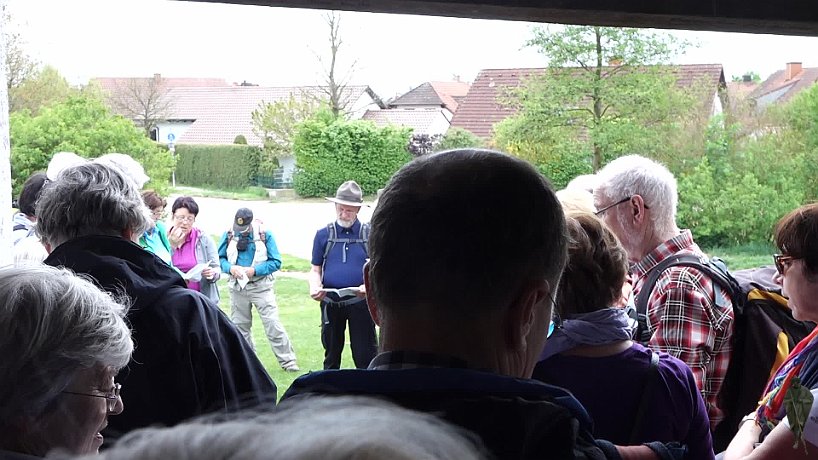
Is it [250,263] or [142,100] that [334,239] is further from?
[142,100]

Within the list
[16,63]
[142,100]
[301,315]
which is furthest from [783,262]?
[142,100]

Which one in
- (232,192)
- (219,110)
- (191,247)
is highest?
(219,110)

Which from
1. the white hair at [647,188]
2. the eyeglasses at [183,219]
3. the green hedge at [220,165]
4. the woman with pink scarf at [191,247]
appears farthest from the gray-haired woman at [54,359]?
the green hedge at [220,165]

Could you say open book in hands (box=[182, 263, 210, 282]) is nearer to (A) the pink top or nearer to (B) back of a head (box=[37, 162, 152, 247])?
(A) the pink top

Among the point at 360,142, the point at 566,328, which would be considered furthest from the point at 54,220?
the point at 360,142

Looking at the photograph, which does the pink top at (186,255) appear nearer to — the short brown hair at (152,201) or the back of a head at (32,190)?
the short brown hair at (152,201)

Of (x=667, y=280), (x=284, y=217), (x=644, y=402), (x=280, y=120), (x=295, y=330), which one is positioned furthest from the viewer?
(x=280, y=120)

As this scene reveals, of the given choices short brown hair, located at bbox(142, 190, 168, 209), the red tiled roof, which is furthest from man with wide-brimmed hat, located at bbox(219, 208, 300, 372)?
the red tiled roof

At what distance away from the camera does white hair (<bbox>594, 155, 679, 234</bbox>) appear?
308 centimetres

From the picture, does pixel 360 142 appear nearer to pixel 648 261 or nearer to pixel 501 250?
pixel 648 261

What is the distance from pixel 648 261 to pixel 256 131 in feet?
44.7

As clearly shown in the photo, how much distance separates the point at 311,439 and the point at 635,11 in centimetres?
289

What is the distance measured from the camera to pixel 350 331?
7.30 meters

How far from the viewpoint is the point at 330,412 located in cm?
53
